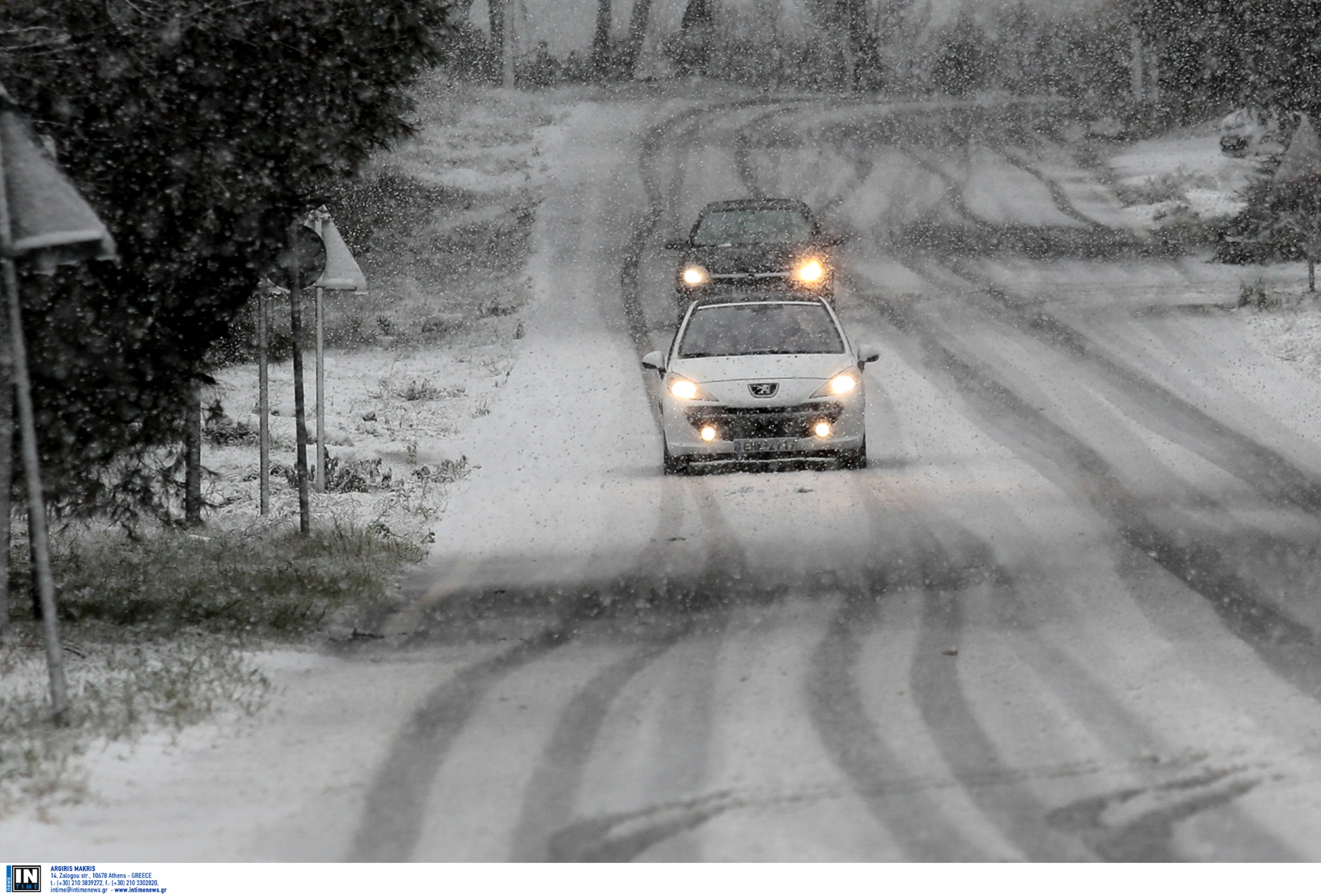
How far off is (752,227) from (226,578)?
40.2 feet

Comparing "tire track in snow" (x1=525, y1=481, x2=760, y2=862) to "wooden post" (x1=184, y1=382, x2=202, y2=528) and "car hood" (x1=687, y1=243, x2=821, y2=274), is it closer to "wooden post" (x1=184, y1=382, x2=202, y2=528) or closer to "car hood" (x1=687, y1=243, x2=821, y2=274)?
"wooden post" (x1=184, y1=382, x2=202, y2=528)

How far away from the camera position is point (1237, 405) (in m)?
17.7

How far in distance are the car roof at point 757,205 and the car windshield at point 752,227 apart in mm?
71

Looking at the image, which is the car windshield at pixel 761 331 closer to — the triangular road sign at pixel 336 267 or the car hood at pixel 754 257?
the triangular road sign at pixel 336 267

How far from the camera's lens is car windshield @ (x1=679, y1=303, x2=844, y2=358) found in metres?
15.5

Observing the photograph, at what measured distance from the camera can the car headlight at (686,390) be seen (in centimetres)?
1477

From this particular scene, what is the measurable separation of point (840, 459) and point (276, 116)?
678cm

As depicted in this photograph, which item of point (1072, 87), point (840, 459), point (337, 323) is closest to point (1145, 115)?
point (1072, 87)

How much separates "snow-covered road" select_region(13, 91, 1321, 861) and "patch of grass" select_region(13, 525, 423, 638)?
0.53 meters

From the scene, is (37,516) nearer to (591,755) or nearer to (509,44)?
(591,755)

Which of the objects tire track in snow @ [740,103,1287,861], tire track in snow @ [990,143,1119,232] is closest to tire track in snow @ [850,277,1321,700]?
tire track in snow @ [740,103,1287,861]

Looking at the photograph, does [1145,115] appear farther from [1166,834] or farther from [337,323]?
[1166,834]

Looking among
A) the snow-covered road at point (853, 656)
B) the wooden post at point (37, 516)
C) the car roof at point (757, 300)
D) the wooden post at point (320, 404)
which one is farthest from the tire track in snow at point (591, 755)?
the car roof at point (757, 300)
